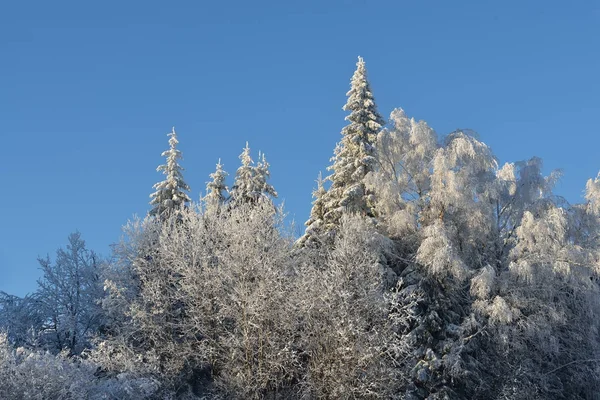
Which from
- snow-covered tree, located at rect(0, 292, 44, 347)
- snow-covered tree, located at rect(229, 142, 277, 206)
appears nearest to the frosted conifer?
snow-covered tree, located at rect(229, 142, 277, 206)

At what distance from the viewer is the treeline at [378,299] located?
67.8 feet

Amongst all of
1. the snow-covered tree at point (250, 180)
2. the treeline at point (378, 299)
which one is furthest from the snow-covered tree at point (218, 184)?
the treeline at point (378, 299)

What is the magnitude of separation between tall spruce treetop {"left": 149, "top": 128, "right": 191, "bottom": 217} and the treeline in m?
7.41

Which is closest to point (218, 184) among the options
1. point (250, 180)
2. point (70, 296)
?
point (250, 180)

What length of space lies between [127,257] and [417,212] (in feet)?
42.9

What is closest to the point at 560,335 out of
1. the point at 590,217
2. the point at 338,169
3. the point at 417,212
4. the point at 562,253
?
the point at 562,253

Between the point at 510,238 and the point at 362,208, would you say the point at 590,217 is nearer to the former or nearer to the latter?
the point at 510,238

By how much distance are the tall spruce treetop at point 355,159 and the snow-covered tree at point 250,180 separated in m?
6.61

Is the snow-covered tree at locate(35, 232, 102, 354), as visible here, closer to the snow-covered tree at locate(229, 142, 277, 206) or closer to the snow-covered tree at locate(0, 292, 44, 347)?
the snow-covered tree at locate(0, 292, 44, 347)

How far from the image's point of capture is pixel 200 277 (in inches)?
912

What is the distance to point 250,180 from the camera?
36.6m

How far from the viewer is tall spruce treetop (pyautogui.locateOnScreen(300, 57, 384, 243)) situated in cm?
2814

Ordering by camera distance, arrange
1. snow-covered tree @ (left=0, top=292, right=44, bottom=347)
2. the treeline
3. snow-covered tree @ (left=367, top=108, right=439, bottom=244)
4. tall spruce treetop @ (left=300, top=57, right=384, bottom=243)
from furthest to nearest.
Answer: snow-covered tree @ (left=0, top=292, right=44, bottom=347)
tall spruce treetop @ (left=300, top=57, right=384, bottom=243)
snow-covered tree @ (left=367, top=108, right=439, bottom=244)
the treeline

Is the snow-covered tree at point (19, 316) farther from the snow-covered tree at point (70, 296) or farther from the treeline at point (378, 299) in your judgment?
the treeline at point (378, 299)
